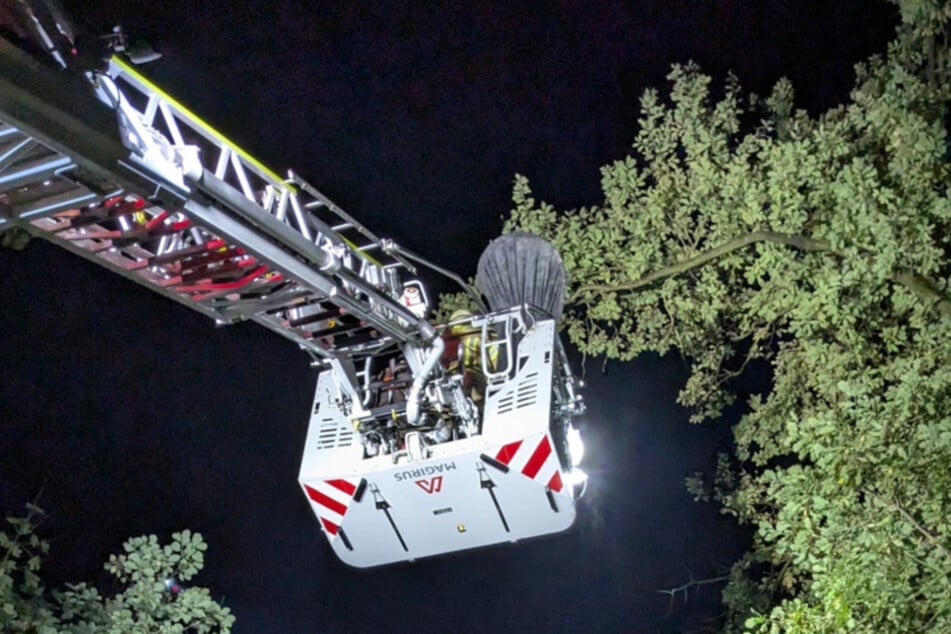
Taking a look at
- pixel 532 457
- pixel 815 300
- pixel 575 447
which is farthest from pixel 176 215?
pixel 815 300

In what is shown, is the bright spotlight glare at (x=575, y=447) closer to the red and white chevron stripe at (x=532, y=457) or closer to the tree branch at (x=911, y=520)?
the red and white chevron stripe at (x=532, y=457)

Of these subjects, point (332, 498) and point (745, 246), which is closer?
point (332, 498)

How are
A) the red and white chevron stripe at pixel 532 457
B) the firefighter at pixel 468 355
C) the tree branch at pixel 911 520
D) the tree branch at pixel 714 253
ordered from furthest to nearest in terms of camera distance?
the tree branch at pixel 714 253
the firefighter at pixel 468 355
the red and white chevron stripe at pixel 532 457
the tree branch at pixel 911 520

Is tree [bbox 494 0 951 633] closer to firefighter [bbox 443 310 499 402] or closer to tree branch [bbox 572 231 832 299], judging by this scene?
tree branch [bbox 572 231 832 299]

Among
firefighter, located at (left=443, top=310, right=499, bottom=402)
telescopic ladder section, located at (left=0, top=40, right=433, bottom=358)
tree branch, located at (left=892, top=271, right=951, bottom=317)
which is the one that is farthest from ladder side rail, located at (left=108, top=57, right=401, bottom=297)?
tree branch, located at (left=892, top=271, right=951, bottom=317)

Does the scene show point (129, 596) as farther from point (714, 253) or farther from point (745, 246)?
point (745, 246)

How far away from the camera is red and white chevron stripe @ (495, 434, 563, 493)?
22.3ft

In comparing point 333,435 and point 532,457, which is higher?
point 333,435

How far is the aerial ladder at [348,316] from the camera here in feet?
15.3

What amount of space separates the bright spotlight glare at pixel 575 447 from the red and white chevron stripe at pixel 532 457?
55 centimetres

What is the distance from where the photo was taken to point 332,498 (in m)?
7.13

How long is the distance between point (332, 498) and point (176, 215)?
8.25 ft

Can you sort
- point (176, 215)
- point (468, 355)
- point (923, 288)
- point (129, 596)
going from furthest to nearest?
point (129, 596), point (468, 355), point (923, 288), point (176, 215)

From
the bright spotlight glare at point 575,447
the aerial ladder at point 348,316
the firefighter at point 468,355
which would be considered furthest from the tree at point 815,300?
the firefighter at point 468,355
